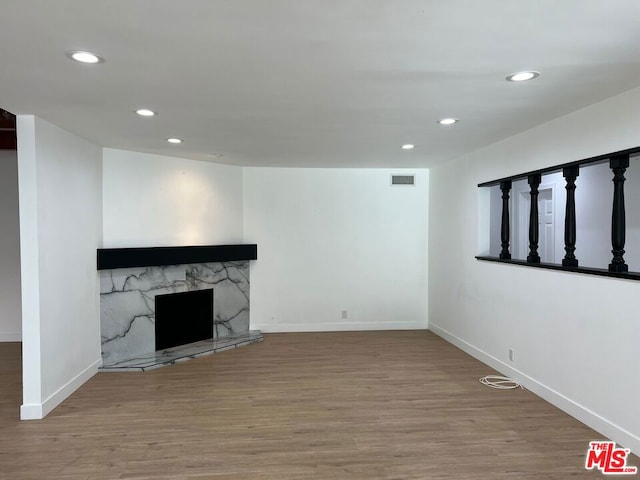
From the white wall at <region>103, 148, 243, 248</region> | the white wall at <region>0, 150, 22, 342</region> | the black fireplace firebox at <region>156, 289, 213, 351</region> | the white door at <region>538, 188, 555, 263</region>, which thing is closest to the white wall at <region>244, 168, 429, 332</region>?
the white wall at <region>103, 148, 243, 248</region>

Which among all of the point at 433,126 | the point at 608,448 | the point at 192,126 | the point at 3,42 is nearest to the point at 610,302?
the point at 608,448

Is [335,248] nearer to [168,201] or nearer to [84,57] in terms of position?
[168,201]

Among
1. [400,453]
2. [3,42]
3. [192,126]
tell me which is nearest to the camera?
[3,42]

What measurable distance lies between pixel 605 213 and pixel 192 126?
14.8 feet

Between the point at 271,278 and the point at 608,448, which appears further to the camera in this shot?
the point at 271,278

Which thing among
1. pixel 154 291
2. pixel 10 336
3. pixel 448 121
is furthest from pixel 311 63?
pixel 10 336

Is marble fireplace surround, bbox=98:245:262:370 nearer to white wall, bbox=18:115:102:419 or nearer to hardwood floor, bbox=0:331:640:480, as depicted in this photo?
white wall, bbox=18:115:102:419

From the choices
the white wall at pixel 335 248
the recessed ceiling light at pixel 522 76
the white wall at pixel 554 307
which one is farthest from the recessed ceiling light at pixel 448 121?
the white wall at pixel 335 248

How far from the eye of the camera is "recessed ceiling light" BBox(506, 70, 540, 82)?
2.58 meters

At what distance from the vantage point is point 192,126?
12.7ft

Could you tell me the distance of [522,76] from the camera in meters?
2.63

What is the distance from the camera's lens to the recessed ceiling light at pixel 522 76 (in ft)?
8.46

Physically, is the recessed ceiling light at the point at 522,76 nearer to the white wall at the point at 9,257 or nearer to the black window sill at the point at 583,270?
the black window sill at the point at 583,270

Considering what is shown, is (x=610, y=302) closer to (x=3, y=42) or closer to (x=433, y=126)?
(x=433, y=126)
